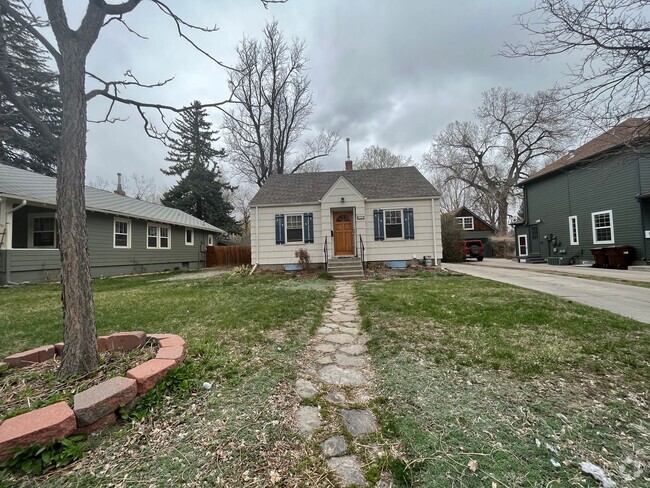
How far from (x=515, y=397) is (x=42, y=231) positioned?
48.0 feet

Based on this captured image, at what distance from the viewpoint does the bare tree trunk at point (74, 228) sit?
88.8 inches

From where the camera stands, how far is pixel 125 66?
3.10m

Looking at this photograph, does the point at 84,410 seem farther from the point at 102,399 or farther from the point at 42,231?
the point at 42,231

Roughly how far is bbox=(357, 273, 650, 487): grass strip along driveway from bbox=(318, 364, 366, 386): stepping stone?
8.0 inches

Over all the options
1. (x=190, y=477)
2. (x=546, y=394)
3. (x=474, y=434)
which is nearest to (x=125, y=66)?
(x=190, y=477)

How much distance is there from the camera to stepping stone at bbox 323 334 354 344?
140 inches

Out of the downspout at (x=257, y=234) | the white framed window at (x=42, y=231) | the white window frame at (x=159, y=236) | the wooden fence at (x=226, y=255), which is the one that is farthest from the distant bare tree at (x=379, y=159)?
the white framed window at (x=42, y=231)

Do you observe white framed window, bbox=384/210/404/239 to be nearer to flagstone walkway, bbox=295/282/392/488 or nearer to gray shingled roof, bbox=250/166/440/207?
gray shingled roof, bbox=250/166/440/207

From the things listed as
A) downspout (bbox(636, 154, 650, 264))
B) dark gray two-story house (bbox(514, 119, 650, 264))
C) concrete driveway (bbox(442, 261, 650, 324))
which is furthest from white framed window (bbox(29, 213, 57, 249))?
downspout (bbox(636, 154, 650, 264))

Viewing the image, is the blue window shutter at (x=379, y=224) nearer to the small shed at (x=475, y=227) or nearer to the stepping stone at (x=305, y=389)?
the stepping stone at (x=305, y=389)

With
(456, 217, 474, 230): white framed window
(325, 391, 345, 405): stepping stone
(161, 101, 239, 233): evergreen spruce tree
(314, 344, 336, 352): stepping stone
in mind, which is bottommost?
(325, 391, 345, 405): stepping stone

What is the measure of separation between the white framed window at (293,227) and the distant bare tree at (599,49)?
877 cm

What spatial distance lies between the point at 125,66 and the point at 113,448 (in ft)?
11.8

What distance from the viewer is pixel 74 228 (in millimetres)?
2303
